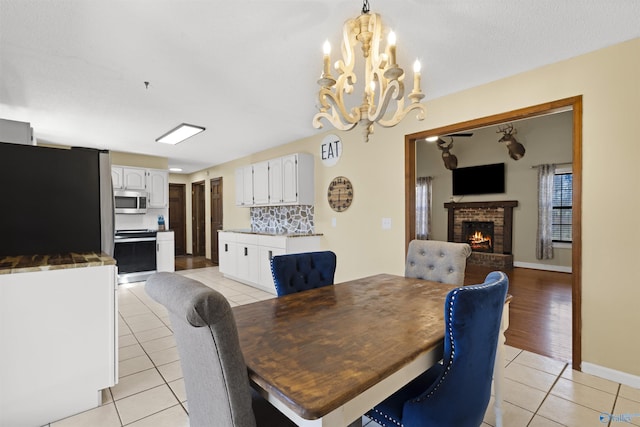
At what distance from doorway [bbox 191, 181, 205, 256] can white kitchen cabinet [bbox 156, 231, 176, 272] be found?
2.39m

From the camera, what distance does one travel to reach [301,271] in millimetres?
2068

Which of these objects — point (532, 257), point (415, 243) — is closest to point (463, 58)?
point (415, 243)

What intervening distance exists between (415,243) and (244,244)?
11.2 ft

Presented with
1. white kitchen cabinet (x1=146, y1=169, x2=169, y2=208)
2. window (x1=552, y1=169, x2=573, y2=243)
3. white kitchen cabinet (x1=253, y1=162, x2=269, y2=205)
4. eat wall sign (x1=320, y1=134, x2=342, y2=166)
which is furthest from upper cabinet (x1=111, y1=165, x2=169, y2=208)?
window (x1=552, y1=169, x2=573, y2=243)

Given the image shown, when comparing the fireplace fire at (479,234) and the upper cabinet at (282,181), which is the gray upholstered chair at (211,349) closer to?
the upper cabinet at (282,181)

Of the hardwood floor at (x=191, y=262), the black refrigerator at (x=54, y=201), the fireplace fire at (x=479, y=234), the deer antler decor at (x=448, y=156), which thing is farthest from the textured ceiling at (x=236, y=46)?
the fireplace fire at (x=479, y=234)

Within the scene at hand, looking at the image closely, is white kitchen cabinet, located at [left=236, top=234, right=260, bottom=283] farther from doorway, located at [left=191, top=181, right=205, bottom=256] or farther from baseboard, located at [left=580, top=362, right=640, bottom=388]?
baseboard, located at [left=580, top=362, right=640, bottom=388]

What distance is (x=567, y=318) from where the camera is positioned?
3.36 m

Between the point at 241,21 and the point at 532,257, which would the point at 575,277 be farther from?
the point at 532,257

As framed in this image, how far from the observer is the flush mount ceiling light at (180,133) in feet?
13.2

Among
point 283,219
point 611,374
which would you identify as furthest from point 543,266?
point 283,219

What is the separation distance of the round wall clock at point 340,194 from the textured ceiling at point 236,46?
1201mm

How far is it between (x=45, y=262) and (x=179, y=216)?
6778mm

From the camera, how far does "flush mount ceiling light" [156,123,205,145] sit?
4016mm
